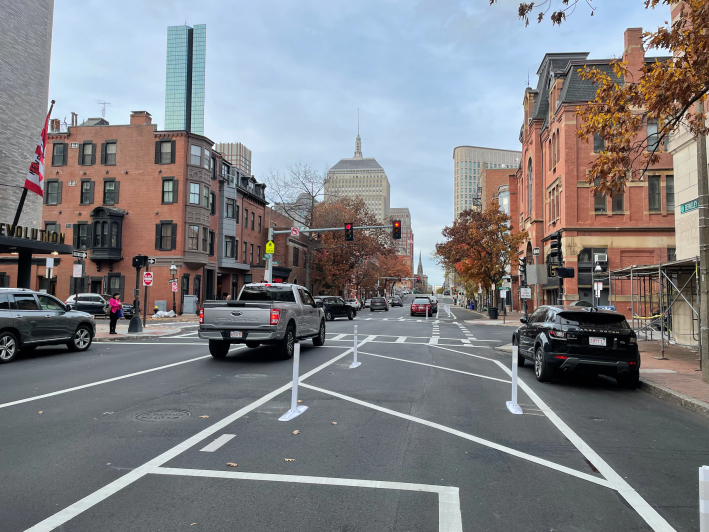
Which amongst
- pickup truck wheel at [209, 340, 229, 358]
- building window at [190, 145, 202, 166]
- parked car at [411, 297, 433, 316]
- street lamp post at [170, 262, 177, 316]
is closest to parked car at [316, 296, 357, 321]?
street lamp post at [170, 262, 177, 316]

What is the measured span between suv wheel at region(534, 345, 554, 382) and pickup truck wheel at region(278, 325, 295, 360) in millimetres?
6033

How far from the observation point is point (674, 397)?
9438 millimetres

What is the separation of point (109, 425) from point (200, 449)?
5.82 ft

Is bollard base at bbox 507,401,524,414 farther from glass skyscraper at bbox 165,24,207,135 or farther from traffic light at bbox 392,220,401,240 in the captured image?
glass skyscraper at bbox 165,24,207,135

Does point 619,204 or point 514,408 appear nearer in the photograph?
point 514,408

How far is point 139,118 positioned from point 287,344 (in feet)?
117

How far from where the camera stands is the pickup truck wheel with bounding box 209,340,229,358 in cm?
1420

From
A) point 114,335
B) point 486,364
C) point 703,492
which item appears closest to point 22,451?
point 703,492

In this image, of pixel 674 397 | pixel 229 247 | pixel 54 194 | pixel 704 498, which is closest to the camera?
pixel 704 498

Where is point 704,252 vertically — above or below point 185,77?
below

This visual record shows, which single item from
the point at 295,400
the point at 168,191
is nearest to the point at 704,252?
the point at 295,400

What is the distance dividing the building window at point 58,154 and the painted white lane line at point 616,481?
4469cm

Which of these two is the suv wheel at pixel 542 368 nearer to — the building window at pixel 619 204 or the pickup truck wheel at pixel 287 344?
the pickup truck wheel at pixel 287 344

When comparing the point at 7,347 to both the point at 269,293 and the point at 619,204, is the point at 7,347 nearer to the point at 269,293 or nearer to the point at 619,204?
the point at 269,293
